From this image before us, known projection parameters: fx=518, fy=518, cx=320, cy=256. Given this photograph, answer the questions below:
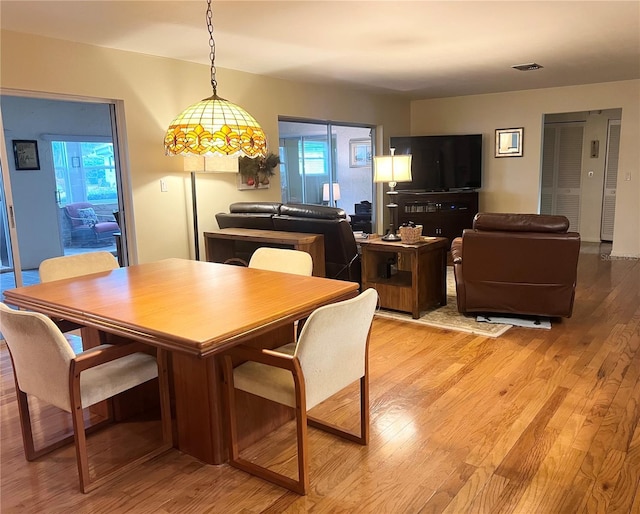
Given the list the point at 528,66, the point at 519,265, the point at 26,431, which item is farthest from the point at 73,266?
the point at 528,66

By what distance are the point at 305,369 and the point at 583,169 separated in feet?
26.0

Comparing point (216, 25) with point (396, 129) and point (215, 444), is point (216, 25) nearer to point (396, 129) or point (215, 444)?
point (215, 444)

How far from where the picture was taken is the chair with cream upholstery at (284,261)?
3.03 m

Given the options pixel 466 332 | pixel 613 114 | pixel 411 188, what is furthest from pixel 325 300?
pixel 613 114

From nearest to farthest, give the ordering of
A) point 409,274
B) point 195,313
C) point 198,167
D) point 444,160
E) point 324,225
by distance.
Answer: point 195,313 → point 324,225 → point 198,167 → point 409,274 → point 444,160

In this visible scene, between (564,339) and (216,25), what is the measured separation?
135 inches

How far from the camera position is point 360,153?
25.1 feet

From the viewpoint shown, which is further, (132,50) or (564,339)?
(132,50)

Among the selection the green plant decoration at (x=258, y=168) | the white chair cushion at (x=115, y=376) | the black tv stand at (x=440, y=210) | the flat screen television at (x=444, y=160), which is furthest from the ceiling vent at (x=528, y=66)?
the white chair cushion at (x=115, y=376)

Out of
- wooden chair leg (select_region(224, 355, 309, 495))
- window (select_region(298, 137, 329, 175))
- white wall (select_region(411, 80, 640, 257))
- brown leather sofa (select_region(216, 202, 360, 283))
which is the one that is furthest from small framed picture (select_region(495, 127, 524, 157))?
wooden chair leg (select_region(224, 355, 309, 495))

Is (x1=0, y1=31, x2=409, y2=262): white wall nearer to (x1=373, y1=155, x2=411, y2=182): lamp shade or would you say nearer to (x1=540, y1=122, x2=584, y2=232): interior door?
(x1=373, y1=155, x2=411, y2=182): lamp shade

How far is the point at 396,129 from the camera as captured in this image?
789cm

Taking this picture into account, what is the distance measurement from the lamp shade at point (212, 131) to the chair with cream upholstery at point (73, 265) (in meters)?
0.95

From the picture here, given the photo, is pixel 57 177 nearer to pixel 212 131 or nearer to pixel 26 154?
pixel 26 154
